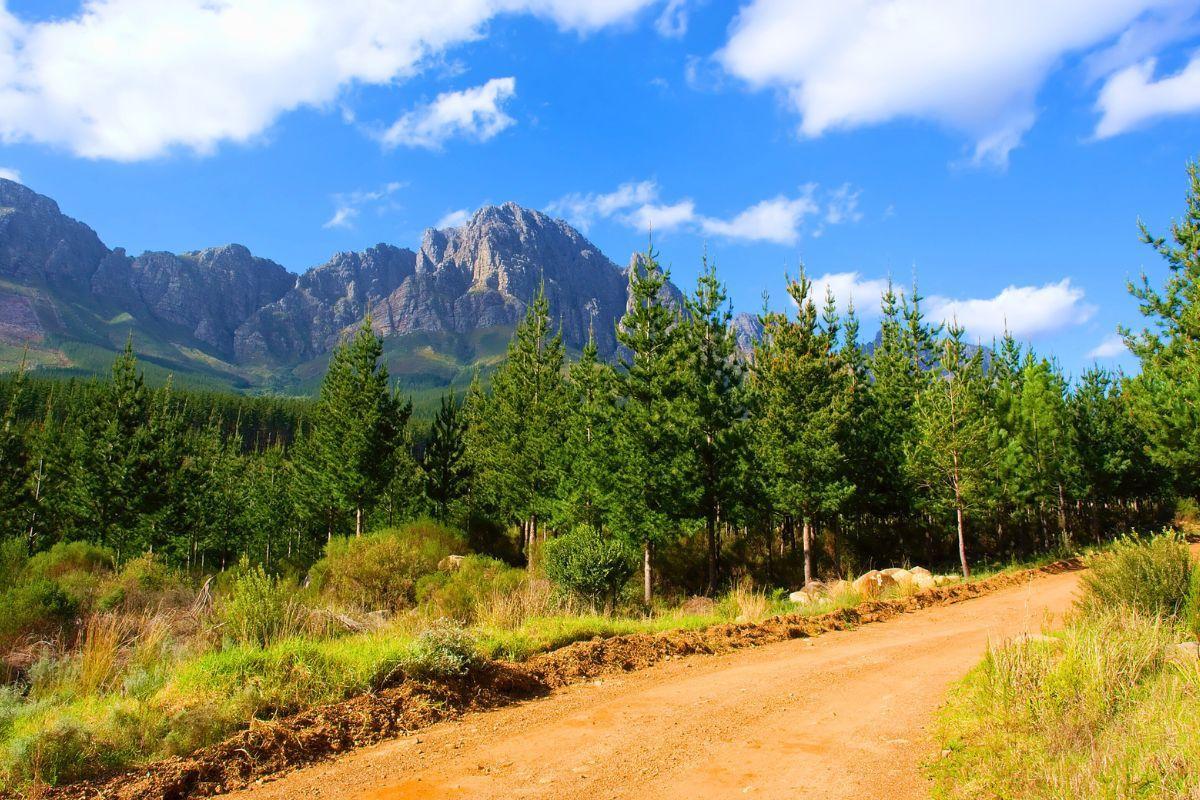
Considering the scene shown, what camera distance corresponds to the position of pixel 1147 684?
587 cm

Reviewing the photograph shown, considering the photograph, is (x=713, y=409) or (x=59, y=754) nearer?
(x=59, y=754)

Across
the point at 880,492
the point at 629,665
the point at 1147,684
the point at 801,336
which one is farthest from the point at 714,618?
the point at 880,492

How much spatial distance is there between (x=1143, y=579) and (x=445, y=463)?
3456 cm

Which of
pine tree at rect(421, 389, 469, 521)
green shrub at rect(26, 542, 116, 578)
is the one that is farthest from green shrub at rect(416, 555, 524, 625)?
pine tree at rect(421, 389, 469, 521)

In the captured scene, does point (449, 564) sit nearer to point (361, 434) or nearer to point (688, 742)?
point (361, 434)

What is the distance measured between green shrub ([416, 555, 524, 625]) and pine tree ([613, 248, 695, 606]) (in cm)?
444

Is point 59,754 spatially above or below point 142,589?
above

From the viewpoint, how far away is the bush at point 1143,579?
9266 millimetres

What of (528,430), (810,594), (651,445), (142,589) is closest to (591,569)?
(810,594)

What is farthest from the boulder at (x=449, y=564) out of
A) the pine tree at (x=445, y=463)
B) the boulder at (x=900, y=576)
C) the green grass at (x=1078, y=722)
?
the green grass at (x=1078, y=722)

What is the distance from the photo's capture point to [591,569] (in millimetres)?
16078

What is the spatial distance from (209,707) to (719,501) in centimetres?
1976

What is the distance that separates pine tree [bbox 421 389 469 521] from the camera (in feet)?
128

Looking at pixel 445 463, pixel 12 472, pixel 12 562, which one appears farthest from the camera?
pixel 445 463
